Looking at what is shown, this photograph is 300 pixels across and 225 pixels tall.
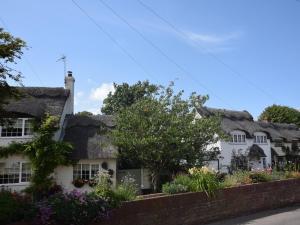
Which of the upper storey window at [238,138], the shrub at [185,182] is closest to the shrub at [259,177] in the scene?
the shrub at [185,182]

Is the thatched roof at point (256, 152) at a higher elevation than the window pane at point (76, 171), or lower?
higher

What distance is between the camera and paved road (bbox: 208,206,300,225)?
1286cm

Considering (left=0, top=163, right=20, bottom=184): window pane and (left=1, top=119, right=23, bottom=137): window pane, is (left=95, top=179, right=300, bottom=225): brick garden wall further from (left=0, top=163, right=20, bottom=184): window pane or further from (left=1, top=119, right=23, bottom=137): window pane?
(left=1, top=119, right=23, bottom=137): window pane

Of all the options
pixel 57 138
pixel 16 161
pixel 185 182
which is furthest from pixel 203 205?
pixel 57 138

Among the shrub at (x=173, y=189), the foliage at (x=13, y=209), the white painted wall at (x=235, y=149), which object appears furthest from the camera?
the white painted wall at (x=235, y=149)

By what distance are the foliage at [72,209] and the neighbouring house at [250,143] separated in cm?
2747

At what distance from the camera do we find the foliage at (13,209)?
344 inches

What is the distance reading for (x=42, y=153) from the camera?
22609 millimetres

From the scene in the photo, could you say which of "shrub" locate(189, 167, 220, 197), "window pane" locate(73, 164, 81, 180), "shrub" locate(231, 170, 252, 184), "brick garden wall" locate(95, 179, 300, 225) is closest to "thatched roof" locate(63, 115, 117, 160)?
"window pane" locate(73, 164, 81, 180)

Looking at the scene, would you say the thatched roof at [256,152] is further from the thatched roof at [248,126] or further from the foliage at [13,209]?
the foliage at [13,209]

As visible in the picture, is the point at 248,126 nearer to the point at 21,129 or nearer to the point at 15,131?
the point at 21,129

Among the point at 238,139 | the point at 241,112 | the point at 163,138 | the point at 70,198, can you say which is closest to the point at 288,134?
the point at 241,112

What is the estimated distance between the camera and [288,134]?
49.6 metres

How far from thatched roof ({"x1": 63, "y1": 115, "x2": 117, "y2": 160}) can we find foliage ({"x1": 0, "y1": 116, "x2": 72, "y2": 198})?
5.30 ft
